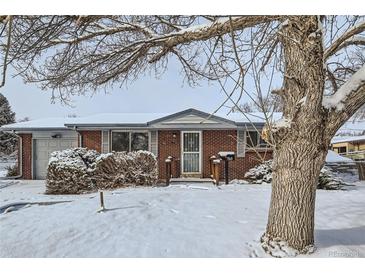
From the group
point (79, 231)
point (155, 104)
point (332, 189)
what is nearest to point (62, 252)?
point (79, 231)

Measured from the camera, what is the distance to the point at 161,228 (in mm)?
2883

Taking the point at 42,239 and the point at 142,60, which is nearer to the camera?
the point at 42,239

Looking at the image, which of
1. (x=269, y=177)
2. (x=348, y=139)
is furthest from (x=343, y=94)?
(x=348, y=139)

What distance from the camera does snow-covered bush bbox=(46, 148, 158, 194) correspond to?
5.61 meters

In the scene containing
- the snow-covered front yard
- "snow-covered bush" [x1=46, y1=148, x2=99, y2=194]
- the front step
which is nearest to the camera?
the snow-covered front yard

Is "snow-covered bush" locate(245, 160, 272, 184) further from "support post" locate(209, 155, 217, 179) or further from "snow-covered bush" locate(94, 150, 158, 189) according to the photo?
"snow-covered bush" locate(94, 150, 158, 189)

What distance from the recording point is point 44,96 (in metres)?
4.37

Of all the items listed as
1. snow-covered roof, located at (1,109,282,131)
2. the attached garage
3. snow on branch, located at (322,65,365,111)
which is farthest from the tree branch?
the attached garage

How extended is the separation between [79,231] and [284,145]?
76.6 inches

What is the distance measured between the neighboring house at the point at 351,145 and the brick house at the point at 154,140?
5.02 m

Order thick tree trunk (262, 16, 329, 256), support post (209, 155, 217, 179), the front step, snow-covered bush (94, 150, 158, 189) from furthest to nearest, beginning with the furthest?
support post (209, 155, 217, 179), the front step, snow-covered bush (94, 150, 158, 189), thick tree trunk (262, 16, 329, 256)

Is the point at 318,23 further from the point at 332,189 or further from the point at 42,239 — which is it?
the point at 332,189
